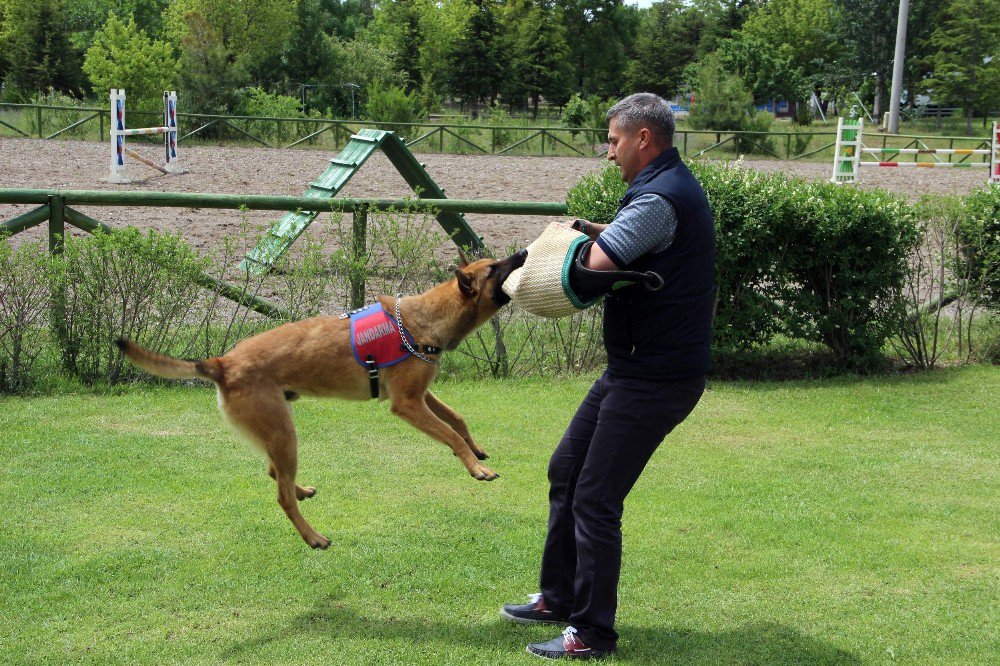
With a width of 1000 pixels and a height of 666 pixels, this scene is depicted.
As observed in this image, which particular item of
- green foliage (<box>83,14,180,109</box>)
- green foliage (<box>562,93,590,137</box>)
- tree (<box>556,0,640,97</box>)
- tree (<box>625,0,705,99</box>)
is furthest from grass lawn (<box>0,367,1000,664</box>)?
tree (<box>625,0,705,99</box>)

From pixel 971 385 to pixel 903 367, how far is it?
31.7 inches

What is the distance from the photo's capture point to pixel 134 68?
3753 centimetres

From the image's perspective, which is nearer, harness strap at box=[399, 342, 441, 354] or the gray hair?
the gray hair

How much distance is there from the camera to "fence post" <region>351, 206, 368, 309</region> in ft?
29.7

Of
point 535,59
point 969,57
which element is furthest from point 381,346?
point 535,59

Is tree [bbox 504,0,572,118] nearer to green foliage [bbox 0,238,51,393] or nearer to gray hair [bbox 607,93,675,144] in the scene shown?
green foliage [bbox 0,238,51,393]

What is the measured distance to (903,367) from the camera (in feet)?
32.0

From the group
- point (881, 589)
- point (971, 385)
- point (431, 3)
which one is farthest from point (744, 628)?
point (431, 3)

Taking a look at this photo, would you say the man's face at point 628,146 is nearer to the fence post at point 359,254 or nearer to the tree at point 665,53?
the fence post at point 359,254

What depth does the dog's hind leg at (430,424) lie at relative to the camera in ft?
15.3

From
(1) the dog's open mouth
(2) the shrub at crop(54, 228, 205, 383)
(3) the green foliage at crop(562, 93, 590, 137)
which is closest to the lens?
(1) the dog's open mouth

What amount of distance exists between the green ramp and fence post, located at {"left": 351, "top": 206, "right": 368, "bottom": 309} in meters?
0.58

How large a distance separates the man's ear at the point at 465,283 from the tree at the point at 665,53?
75.1 meters

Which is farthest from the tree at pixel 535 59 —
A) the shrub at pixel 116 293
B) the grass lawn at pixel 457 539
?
the grass lawn at pixel 457 539
